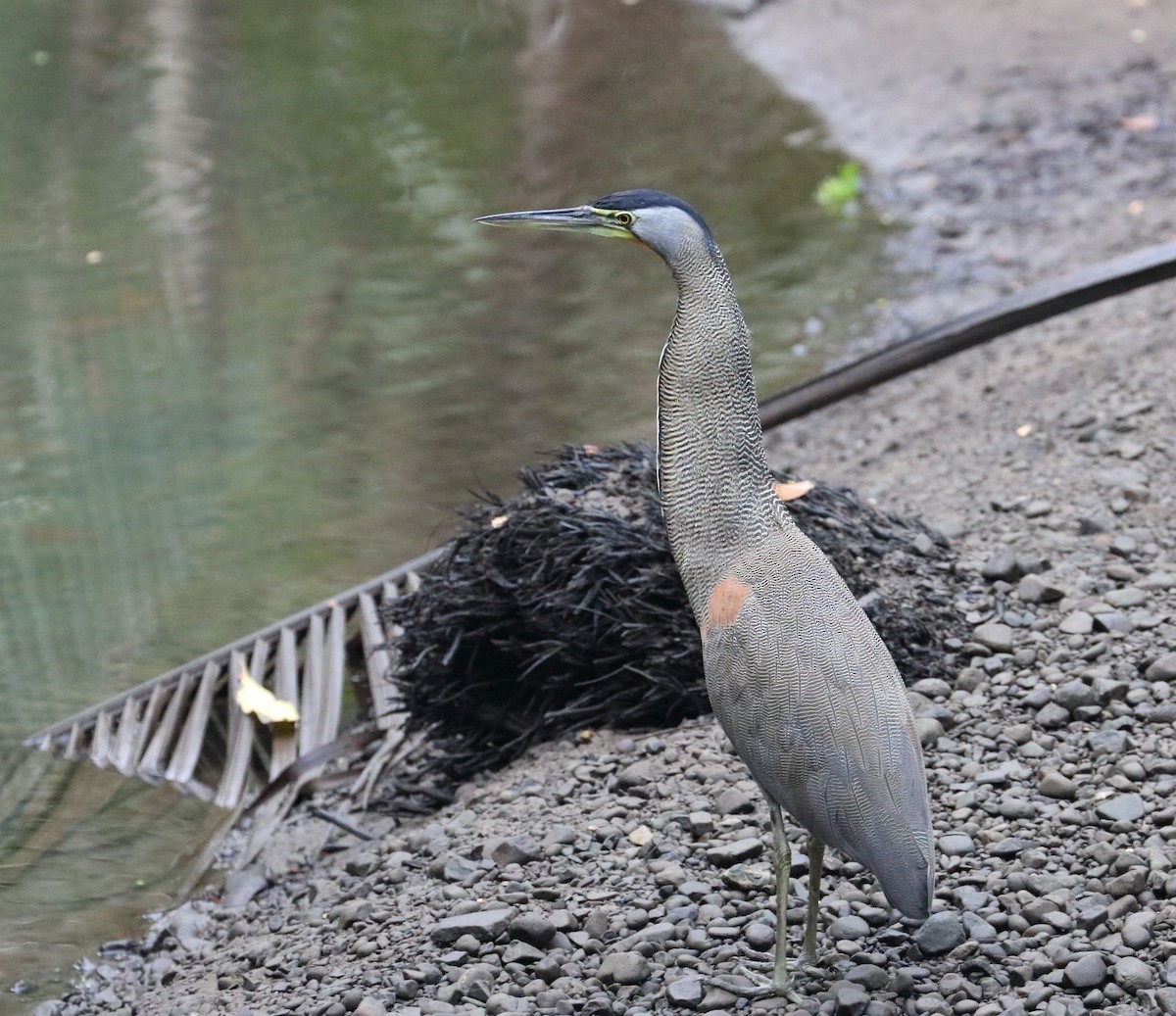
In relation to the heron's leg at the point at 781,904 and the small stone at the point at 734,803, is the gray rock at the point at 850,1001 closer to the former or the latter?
the heron's leg at the point at 781,904

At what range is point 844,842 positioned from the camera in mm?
2916

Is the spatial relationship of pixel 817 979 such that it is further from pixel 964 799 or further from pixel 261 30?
pixel 261 30

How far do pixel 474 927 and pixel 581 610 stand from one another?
3.60 feet

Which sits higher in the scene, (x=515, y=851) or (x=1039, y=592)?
(x=1039, y=592)

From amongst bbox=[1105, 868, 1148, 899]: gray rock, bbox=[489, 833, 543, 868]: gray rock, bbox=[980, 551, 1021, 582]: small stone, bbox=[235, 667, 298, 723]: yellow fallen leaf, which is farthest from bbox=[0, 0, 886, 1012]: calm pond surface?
bbox=[1105, 868, 1148, 899]: gray rock

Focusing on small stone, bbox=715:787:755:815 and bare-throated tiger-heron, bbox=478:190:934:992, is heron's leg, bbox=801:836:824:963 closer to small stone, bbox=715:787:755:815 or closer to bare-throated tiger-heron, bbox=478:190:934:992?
bare-throated tiger-heron, bbox=478:190:934:992

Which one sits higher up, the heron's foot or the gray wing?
the gray wing

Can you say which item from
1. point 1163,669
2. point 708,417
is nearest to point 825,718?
point 708,417

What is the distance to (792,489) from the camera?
14.6 ft

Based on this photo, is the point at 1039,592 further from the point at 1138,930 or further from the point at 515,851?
the point at 515,851

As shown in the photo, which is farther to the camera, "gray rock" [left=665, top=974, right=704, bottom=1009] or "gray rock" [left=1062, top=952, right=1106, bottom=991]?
"gray rock" [left=665, top=974, right=704, bottom=1009]

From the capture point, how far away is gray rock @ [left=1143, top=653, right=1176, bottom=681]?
151 inches

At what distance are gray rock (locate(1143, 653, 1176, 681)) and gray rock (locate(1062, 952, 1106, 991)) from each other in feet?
3.54

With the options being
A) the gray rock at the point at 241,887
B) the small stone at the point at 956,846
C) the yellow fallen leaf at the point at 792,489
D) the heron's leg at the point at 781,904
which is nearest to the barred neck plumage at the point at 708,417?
the heron's leg at the point at 781,904
